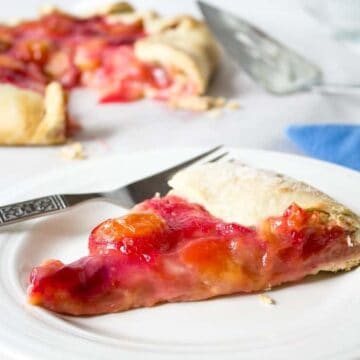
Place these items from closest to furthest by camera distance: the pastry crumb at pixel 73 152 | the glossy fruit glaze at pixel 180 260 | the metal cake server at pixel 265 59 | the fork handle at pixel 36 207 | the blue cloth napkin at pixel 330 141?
the glossy fruit glaze at pixel 180 260
the fork handle at pixel 36 207
the blue cloth napkin at pixel 330 141
the pastry crumb at pixel 73 152
the metal cake server at pixel 265 59

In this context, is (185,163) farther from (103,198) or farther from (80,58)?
(80,58)

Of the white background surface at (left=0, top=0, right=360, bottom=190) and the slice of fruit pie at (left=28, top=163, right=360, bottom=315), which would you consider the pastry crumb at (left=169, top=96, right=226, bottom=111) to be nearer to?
the white background surface at (left=0, top=0, right=360, bottom=190)

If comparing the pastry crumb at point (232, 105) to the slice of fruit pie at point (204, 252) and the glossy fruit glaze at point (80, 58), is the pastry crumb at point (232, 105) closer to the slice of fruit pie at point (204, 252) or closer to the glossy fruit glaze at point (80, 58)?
the glossy fruit glaze at point (80, 58)

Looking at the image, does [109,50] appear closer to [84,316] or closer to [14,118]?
[14,118]

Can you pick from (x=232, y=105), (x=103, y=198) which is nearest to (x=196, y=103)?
(x=232, y=105)

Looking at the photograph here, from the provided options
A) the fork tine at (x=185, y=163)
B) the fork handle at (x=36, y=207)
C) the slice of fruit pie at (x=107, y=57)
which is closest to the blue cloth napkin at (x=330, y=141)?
the fork tine at (x=185, y=163)

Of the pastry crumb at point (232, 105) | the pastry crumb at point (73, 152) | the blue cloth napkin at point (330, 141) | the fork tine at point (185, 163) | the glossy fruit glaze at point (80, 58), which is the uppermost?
the fork tine at point (185, 163)
